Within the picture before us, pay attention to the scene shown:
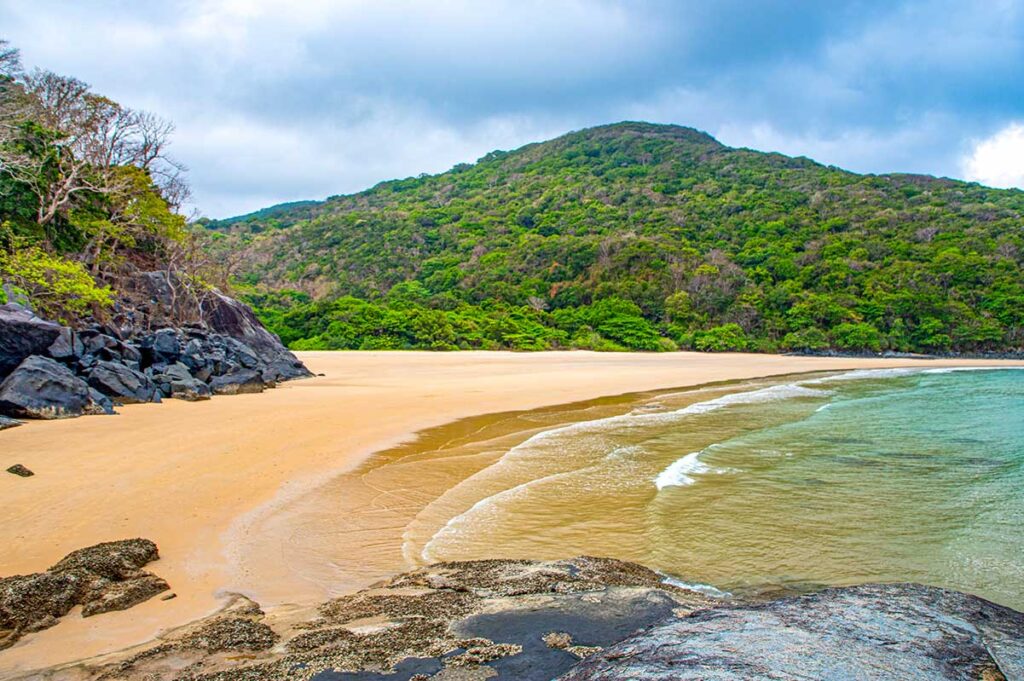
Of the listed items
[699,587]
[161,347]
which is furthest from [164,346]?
[699,587]

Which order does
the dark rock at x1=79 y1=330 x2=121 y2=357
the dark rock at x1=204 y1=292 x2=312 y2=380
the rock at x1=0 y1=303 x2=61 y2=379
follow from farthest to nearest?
the dark rock at x1=204 y1=292 x2=312 y2=380 → the dark rock at x1=79 y1=330 x2=121 y2=357 → the rock at x1=0 y1=303 x2=61 y2=379

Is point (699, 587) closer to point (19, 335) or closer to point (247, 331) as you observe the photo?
Result: point (19, 335)

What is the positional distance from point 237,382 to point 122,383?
3625 mm

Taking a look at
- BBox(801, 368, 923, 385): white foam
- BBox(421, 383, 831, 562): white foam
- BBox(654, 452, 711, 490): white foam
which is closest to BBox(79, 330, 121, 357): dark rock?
BBox(421, 383, 831, 562): white foam

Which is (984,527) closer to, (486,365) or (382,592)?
(382,592)

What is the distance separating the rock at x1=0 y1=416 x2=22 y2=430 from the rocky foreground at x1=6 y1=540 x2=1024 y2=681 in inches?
272

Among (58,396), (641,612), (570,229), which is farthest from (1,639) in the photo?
(570,229)

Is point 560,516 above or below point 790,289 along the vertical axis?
below

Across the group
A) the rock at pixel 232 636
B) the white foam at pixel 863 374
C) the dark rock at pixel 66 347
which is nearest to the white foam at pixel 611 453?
the rock at pixel 232 636

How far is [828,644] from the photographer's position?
2793mm

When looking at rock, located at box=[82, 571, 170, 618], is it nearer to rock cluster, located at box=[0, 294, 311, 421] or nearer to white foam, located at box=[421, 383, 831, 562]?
white foam, located at box=[421, 383, 831, 562]

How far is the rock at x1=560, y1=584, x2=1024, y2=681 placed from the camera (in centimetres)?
250

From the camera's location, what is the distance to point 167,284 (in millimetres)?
20625

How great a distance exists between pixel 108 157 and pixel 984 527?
84.5ft
